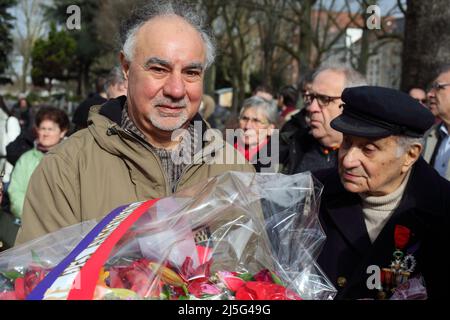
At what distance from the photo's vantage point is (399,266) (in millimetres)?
2539

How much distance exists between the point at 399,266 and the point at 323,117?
73.8 inches

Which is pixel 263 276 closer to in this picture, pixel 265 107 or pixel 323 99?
pixel 323 99

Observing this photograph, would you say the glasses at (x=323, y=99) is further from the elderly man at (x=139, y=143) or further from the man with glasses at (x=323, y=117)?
the elderly man at (x=139, y=143)

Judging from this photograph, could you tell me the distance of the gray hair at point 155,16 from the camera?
2.60 meters

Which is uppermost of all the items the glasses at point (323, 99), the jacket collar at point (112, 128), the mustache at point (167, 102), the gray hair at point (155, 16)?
the gray hair at point (155, 16)

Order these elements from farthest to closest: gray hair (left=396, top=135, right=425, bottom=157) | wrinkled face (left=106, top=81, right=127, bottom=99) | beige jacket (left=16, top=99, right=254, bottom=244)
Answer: wrinkled face (left=106, top=81, right=127, bottom=99), gray hair (left=396, top=135, right=425, bottom=157), beige jacket (left=16, top=99, right=254, bottom=244)

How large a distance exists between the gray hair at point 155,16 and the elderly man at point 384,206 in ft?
2.18

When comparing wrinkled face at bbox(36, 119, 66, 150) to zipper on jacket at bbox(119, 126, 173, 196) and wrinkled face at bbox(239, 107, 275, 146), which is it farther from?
zipper on jacket at bbox(119, 126, 173, 196)

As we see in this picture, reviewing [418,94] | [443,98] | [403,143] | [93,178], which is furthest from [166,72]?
[418,94]

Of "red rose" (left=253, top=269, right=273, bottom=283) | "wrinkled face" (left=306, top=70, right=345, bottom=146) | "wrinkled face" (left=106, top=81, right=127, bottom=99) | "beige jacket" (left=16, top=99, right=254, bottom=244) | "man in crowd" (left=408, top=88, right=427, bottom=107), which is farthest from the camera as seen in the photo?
"man in crowd" (left=408, top=88, right=427, bottom=107)

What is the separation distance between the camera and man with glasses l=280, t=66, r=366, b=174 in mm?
4289

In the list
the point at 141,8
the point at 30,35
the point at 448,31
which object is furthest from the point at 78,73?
the point at 141,8

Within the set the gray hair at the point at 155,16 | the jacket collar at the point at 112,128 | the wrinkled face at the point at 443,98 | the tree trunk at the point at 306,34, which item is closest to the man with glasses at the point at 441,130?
the wrinkled face at the point at 443,98

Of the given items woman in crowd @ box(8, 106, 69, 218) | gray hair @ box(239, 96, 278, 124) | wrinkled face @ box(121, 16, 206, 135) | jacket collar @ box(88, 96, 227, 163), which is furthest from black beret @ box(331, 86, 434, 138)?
woman in crowd @ box(8, 106, 69, 218)
